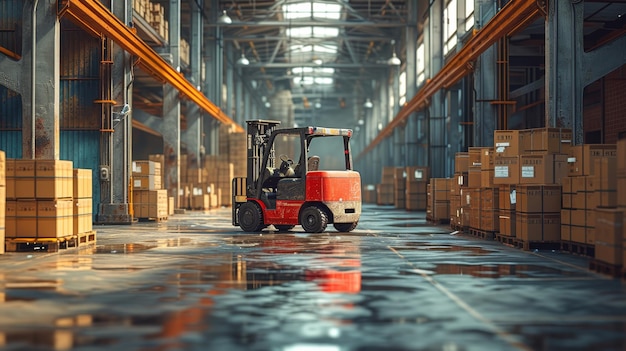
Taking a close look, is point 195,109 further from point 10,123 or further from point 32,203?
point 32,203

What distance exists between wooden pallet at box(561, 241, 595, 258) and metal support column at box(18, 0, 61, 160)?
9.02 m

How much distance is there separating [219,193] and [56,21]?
783 inches

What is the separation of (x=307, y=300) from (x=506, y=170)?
6.99 m

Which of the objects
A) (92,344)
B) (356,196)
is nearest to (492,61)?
(356,196)

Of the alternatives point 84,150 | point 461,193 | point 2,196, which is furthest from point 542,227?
point 84,150

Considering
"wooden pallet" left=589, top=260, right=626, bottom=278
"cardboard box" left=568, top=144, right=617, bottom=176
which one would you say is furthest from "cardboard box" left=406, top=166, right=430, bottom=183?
"wooden pallet" left=589, top=260, right=626, bottom=278

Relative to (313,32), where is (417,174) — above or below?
below

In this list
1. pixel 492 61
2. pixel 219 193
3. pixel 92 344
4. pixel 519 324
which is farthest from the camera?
pixel 219 193

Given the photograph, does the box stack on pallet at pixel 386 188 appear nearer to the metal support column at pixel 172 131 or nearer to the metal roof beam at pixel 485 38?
the metal roof beam at pixel 485 38

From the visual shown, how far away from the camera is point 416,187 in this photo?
3016 cm

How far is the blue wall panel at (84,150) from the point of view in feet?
68.7

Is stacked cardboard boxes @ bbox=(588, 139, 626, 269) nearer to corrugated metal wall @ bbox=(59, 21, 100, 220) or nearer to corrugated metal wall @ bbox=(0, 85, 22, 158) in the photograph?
corrugated metal wall @ bbox=(59, 21, 100, 220)

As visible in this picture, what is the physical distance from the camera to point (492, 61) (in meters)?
19.7

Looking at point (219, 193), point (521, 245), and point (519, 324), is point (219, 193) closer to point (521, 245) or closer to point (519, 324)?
point (521, 245)
